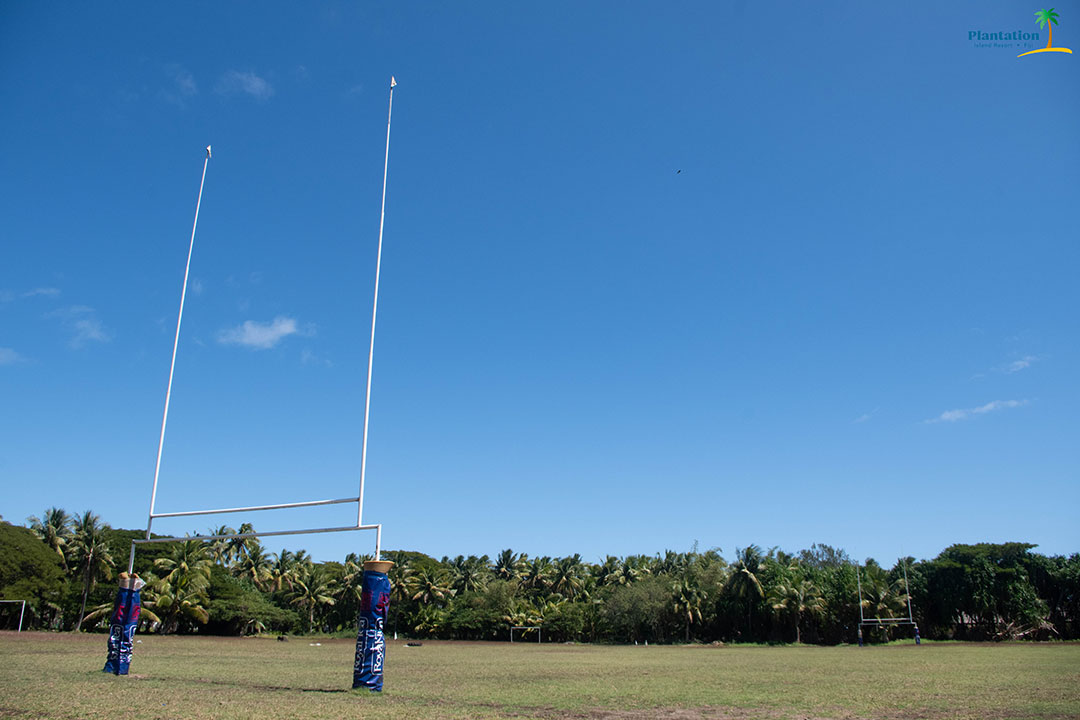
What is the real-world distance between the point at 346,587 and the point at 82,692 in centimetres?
5565

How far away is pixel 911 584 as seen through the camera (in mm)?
54500

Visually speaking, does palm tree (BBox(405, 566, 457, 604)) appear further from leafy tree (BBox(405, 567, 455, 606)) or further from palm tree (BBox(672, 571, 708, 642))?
palm tree (BBox(672, 571, 708, 642))

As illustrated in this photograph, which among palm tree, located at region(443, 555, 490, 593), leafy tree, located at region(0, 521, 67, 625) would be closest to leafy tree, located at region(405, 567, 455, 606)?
palm tree, located at region(443, 555, 490, 593)

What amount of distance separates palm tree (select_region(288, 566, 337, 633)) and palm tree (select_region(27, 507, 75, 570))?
713 inches

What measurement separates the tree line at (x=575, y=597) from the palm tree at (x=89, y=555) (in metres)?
0.12

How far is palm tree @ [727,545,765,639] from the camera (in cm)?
5453

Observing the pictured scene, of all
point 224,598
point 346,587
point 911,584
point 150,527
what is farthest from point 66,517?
point 911,584

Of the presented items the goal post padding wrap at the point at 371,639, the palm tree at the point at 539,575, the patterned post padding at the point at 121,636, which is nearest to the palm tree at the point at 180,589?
the palm tree at the point at 539,575

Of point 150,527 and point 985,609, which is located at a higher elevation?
point 150,527

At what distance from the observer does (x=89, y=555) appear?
2053 inches

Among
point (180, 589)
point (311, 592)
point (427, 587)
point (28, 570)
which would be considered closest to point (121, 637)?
point (28, 570)

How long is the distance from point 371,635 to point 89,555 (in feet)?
163

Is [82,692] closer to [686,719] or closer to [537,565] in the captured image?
[686,719]

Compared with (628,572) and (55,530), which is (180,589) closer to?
(55,530)
